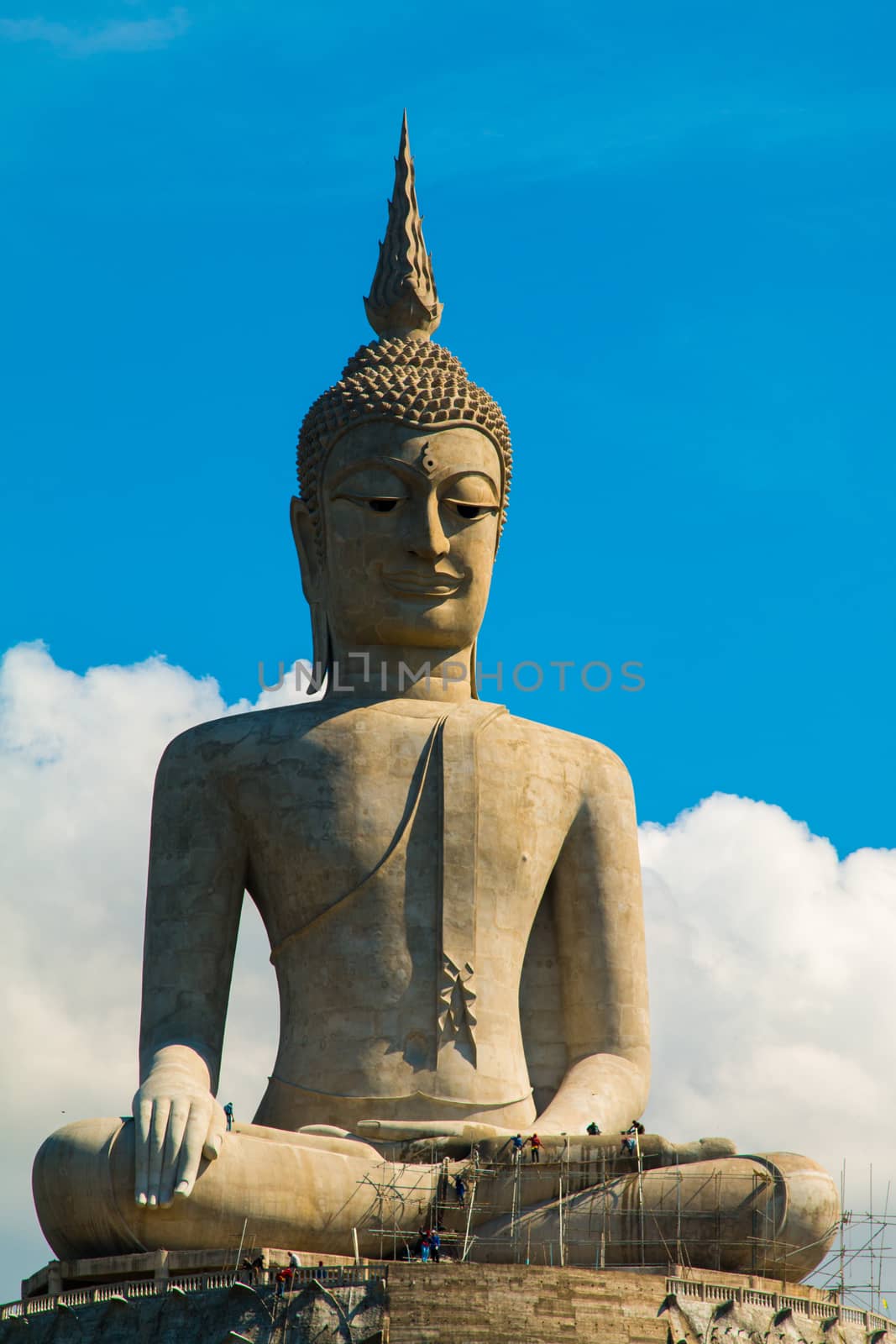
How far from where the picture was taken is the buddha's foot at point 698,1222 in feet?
73.9

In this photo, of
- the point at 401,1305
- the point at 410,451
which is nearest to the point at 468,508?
the point at 410,451

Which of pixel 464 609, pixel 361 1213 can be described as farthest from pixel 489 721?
pixel 361 1213

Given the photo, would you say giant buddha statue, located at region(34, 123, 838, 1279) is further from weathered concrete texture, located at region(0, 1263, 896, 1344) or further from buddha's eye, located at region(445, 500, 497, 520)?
weathered concrete texture, located at region(0, 1263, 896, 1344)

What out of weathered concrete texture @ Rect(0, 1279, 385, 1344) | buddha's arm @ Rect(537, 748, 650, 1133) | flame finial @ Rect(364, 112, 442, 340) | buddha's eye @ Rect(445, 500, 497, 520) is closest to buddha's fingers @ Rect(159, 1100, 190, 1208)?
weathered concrete texture @ Rect(0, 1279, 385, 1344)

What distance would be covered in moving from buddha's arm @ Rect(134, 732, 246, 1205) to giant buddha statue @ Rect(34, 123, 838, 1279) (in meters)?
0.02

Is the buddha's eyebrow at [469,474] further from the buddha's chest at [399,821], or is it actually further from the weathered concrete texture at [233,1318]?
the weathered concrete texture at [233,1318]

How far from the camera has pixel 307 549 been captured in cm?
2698

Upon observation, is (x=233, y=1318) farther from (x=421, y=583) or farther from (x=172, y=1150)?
(x=421, y=583)

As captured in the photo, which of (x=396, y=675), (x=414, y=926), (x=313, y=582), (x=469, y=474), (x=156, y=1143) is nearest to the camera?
(x=156, y=1143)

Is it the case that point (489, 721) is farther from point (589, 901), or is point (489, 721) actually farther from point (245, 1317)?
point (245, 1317)

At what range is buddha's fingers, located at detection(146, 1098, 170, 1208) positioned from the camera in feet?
72.5

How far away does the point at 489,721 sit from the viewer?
26.0 meters

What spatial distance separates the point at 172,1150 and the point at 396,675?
5.68 meters

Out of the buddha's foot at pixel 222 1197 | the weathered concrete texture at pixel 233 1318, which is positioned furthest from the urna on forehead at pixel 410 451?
the weathered concrete texture at pixel 233 1318
